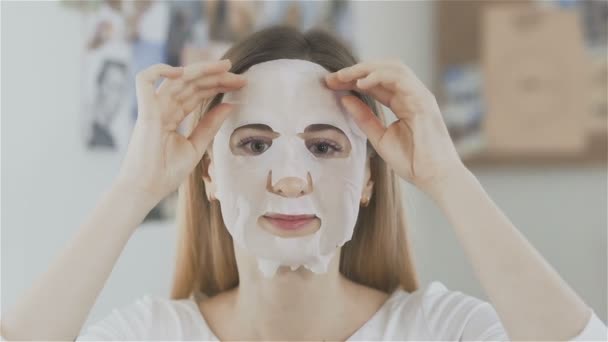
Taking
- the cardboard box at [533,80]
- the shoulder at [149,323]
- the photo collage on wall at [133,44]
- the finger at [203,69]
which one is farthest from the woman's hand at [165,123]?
the cardboard box at [533,80]

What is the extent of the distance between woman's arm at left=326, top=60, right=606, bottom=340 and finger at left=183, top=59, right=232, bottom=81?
15 centimetres

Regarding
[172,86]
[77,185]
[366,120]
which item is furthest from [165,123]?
[77,185]

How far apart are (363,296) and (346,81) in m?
0.35

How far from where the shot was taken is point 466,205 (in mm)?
906

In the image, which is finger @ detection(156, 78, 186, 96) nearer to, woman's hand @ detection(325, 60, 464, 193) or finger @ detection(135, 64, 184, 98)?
finger @ detection(135, 64, 184, 98)

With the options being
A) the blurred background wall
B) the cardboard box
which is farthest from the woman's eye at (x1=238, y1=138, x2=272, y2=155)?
the cardboard box

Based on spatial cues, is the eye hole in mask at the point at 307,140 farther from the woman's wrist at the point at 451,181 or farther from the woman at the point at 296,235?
the woman's wrist at the point at 451,181

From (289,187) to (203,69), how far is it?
19 centimetres

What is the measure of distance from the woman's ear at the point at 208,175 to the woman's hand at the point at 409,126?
0.22 meters

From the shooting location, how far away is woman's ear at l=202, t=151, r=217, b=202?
105cm

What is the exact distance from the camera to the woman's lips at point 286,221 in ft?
3.18

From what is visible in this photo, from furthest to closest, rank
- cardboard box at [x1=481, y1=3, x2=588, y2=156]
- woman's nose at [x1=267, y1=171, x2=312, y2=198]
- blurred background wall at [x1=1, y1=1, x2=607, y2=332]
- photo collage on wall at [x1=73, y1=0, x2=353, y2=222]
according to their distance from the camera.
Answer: cardboard box at [x1=481, y1=3, x2=588, y2=156], photo collage on wall at [x1=73, y1=0, x2=353, y2=222], blurred background wall at [x1=1, y1=1, x2=607, y2=332], woman's nose at [x1=267, y1=171, x2=312, y2=198]

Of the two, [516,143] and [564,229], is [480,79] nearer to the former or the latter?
[516,143]

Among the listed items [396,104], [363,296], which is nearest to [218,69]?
[396,104]
